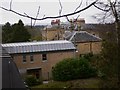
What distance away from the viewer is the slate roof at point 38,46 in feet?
64.1

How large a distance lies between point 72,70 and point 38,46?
4.14 meters

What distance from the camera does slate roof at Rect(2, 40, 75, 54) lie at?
19547 millimetres

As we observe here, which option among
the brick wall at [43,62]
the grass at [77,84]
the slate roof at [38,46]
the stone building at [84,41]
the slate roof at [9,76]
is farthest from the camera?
the stone building at [84,41]

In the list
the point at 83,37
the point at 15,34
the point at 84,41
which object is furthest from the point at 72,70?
the point at 15,34

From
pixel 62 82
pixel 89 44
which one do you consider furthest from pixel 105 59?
pixel 89 44

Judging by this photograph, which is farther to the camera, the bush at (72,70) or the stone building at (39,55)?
the stone building at (39,55)

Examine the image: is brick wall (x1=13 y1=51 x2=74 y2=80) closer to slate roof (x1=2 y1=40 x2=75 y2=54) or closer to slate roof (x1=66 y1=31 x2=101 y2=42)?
slate roof (x1=2 y1=40 x2=75 y2=54)

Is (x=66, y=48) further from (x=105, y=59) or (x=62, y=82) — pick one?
(x=105, y=59)

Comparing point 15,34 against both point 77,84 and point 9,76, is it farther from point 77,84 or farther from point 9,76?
Answer: point 9,76

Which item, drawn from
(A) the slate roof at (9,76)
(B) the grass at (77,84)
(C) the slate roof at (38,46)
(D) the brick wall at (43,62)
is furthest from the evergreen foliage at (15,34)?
(A) the slate roof at (9,76)

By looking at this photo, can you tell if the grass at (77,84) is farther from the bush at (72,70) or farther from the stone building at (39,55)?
the stone building at (39,55)

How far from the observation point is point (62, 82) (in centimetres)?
1683

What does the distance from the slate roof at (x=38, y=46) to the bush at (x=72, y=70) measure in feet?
10.8

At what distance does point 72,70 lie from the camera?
17.1 m
